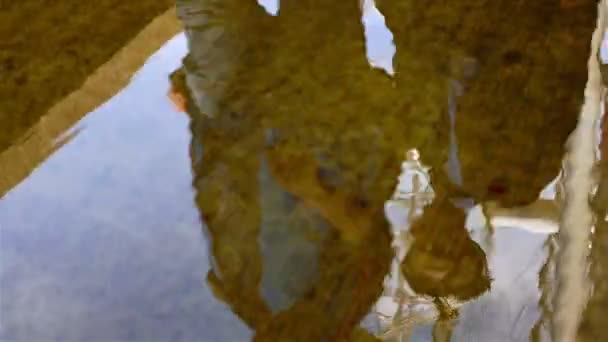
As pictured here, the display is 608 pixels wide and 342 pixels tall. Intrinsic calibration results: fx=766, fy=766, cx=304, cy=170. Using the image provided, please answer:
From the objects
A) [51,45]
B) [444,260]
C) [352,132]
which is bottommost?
[444,260]

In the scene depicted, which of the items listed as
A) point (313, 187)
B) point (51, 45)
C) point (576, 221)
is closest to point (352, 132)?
point (313, 187)

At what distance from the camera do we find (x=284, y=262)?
61 cm

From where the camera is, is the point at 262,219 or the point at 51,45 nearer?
the point at 262,219

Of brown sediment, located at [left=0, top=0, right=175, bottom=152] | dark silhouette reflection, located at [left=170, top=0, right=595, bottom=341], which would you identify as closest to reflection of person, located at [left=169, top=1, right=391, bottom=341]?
dark silhouette reflection, located at [left=170, top=0, right=595, bottom=341]

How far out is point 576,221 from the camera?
2.08 ft

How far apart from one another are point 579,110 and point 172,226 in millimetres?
389

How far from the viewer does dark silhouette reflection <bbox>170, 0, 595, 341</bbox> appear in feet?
1.98

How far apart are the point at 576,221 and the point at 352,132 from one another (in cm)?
21

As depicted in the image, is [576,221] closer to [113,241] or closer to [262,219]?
[262,219]

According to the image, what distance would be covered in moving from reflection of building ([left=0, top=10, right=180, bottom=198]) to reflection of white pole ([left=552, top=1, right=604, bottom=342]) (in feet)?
1.36

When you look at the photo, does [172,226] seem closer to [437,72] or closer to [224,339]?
[224,339]

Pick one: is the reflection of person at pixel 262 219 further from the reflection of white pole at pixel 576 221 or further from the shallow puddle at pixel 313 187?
the reflection of white pole at pixel 576 221

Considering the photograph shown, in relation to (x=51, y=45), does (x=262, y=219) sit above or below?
below

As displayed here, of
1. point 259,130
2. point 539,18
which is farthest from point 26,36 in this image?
point 539,18
